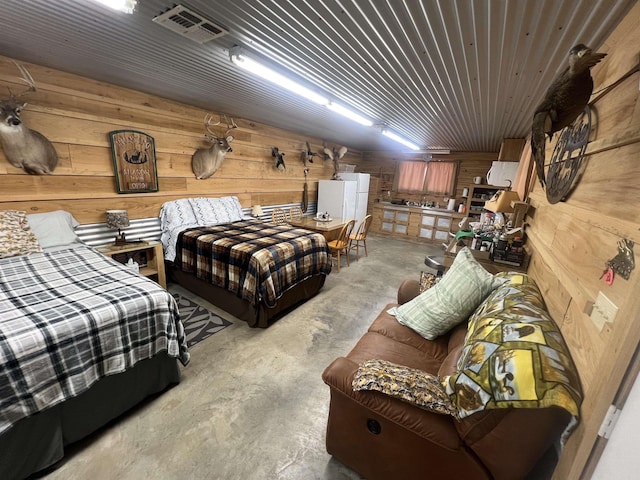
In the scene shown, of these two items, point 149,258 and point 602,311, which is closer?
point 602,311

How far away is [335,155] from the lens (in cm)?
630

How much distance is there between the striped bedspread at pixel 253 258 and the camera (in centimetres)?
251

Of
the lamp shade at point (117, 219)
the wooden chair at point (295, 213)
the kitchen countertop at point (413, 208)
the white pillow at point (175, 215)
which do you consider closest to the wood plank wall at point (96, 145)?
the white pillow at point (175, 215)

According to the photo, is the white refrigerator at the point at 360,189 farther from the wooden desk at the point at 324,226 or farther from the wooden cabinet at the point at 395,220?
the wooden desk at the point at 324,226

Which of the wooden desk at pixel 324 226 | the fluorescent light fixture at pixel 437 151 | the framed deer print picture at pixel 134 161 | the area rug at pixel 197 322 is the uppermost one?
the fluorescent light fixture at pixel 437 151

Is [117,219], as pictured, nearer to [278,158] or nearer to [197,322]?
[197,322]

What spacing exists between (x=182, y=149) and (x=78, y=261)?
2.01 metres

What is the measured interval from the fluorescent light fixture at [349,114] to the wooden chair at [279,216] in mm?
2187

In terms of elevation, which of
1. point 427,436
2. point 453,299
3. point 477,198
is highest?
point 477,198

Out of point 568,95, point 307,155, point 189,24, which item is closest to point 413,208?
point 307,155

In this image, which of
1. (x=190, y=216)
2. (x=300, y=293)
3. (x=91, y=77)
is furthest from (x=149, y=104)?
(x=300, y=293)

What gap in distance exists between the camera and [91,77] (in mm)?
2533

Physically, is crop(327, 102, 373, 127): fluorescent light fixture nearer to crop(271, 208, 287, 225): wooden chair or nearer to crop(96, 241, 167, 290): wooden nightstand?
crop(271, 208, 287, 225): wooden chair

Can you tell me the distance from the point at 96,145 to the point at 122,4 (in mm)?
1905
